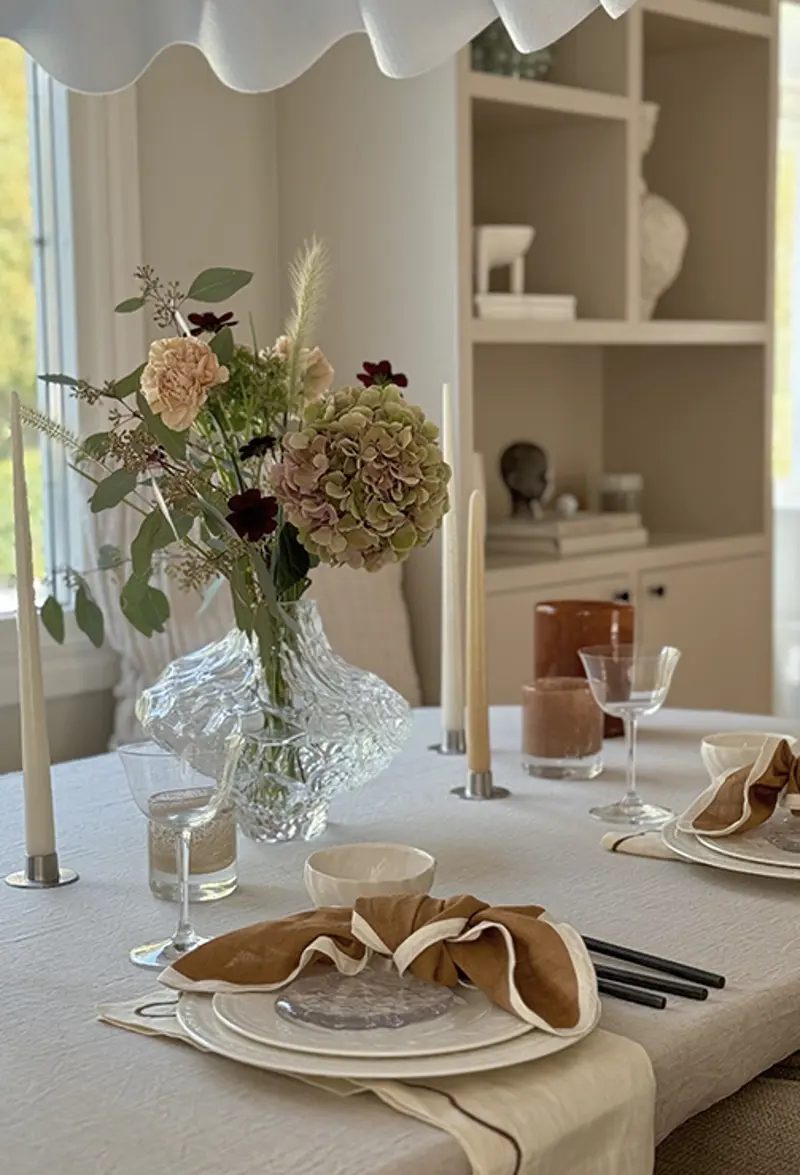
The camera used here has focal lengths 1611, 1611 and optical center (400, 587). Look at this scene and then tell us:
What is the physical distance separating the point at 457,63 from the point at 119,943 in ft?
6.53

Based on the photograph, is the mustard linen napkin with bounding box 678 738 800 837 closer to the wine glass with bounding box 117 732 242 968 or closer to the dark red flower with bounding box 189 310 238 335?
the wine glass with bounding box 117 732 242 968

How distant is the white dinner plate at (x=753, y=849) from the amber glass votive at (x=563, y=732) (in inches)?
12.9

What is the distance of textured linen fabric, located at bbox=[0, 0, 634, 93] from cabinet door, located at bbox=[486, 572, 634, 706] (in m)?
1.47

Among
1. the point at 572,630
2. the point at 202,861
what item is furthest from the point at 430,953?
the point at 572,630

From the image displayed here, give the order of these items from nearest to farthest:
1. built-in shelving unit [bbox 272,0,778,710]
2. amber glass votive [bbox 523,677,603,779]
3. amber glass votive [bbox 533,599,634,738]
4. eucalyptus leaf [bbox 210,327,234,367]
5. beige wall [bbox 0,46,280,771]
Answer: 1. eucalyptus leaf [bbox 210,327,234,367]
2. amber glass votive [bbox 523,677,603,779]
3. amber glass votive [bbox 533,599,634,738]
4. beige wall [bbox 0,46,280,771]
5. built-in shelving unit [bbox 272,0,778,710]

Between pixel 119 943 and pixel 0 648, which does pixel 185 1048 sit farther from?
pixel 0 648

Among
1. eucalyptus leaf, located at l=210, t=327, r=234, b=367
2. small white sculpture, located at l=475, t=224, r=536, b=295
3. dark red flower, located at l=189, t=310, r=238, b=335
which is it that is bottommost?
eucalyptus leaf, located at l=210, t=327, r=234, b=367

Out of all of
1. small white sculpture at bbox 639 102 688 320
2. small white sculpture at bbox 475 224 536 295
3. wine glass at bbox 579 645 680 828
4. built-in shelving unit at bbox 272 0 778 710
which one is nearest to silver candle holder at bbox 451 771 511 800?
wine glass at bbox 579 645 680 828

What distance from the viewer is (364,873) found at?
1256 mm

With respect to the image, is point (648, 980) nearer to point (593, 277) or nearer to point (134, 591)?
point (134, 591)

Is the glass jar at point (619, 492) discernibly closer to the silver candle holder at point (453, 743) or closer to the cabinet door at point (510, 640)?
the cabinet door at point (510, 640)

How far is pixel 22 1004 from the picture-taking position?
1.10m

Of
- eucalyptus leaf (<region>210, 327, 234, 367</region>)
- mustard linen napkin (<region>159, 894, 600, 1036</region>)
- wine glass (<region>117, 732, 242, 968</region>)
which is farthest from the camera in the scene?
eucalyptus leaf (<region>210, 327, 234, 367</region>)

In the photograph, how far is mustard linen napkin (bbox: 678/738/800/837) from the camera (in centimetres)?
142
